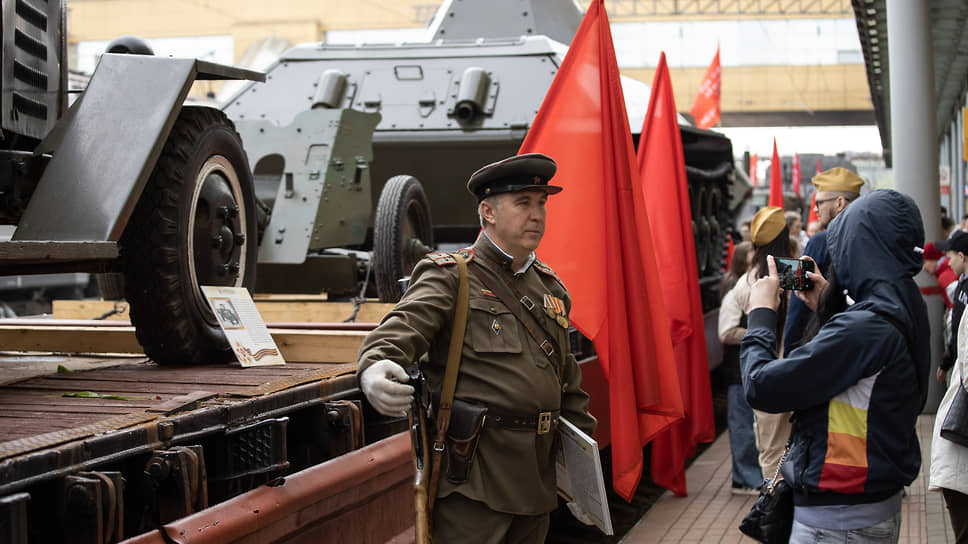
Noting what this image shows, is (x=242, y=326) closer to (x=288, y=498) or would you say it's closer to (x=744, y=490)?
(x=288, y=498)

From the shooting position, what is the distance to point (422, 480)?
2984 millimetres

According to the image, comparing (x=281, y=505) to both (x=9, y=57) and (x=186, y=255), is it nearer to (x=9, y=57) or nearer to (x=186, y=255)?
(x=186, y=255)

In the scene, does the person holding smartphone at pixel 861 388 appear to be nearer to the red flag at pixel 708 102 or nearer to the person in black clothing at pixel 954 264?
the person in black clothing at pixel 954 264

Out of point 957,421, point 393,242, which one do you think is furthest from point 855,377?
point 393,242

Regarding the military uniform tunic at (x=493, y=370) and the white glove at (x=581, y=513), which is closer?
the military uniform tunic at (x=493, y=370)

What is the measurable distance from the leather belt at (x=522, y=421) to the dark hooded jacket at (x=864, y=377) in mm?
551

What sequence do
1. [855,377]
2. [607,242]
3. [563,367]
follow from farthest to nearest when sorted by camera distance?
[607,242] → [563,367] → [855,377]

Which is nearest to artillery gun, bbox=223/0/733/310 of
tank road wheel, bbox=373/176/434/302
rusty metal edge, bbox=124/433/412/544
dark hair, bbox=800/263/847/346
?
tank road wheel, bbox=373/176/434/302

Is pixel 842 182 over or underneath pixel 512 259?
over

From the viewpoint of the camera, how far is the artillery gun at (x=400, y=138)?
7023 millimetres

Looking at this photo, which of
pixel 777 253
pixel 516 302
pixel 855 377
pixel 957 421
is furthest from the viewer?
pixel 777 253

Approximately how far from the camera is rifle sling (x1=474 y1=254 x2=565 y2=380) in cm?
317

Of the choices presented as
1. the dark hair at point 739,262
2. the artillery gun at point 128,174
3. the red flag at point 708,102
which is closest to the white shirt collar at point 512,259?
the artillery gun at point 128,174

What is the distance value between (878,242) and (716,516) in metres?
3.77
